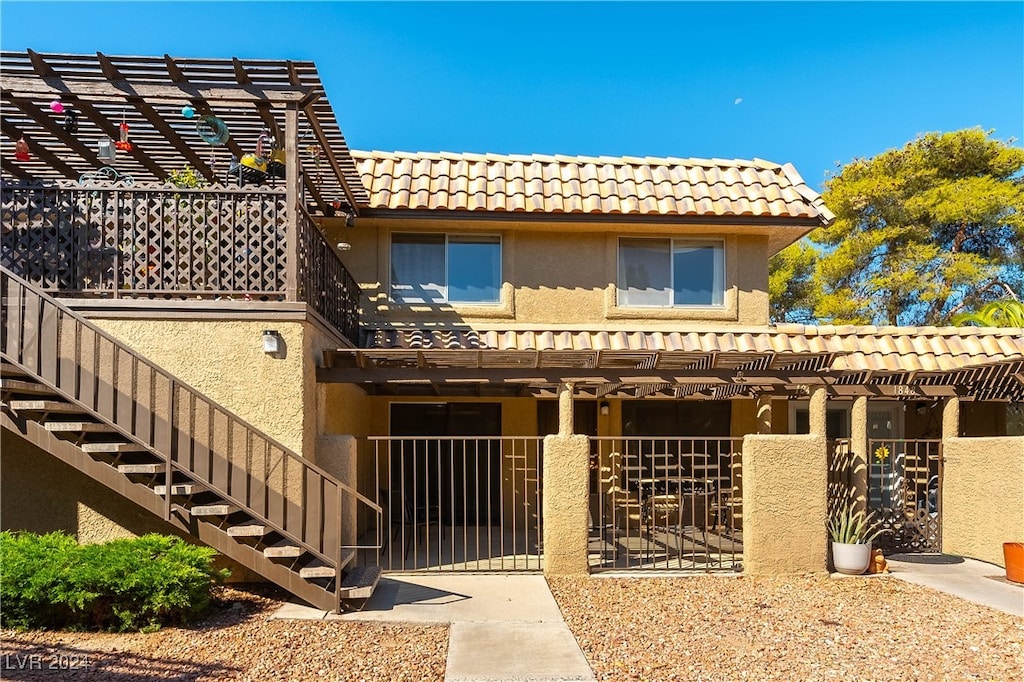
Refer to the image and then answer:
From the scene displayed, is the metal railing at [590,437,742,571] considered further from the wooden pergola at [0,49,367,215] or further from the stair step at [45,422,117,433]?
the stair step at [45,422,117,433]

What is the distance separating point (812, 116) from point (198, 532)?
63.7 feet

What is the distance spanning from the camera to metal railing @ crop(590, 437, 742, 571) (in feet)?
34.2

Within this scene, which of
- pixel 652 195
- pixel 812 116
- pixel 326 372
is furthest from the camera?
pixel 812 116

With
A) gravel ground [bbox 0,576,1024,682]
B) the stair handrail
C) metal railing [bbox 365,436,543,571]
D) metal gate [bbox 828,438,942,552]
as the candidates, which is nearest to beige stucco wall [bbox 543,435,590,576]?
gravel ground [bbox 0,576,1024,682]

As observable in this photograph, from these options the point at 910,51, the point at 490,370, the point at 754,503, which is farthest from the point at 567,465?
the point at 910,51

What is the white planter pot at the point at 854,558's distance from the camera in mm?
9422

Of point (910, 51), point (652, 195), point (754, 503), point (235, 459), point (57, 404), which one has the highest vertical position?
point (910, 51)

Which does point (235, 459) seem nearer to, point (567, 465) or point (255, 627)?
point (255, 627)

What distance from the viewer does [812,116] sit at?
68.7 ft

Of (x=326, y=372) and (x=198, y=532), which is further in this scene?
(x=326, y=372)

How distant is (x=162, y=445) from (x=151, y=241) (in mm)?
2423

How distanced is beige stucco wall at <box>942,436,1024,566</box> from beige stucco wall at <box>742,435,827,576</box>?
2.63 m

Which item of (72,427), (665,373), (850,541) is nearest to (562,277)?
(665,373)

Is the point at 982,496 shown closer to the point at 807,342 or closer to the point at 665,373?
the point at 807,342
